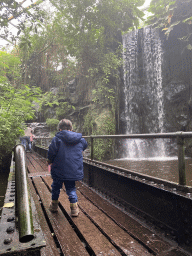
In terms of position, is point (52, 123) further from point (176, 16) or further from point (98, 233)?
point (98, 233)

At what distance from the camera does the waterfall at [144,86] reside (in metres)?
14.8

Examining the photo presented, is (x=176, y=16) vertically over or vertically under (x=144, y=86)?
over

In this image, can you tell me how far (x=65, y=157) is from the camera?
2.99m

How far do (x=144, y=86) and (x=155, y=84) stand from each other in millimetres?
875

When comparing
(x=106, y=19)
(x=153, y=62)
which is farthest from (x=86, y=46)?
(x=153, y=62)

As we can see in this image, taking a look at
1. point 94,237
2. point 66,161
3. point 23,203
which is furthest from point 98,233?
point 23,203

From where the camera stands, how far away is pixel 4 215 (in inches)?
65.3

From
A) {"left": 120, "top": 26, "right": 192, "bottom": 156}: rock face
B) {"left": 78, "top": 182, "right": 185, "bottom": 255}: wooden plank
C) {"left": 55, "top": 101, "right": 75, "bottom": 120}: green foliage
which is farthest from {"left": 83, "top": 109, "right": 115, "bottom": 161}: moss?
{"left": 78, "top": 182, "right": 185, "bottom": 255}: wooden plank

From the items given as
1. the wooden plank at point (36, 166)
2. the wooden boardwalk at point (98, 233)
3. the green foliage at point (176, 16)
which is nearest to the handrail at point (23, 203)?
the wooden boardwalk at point (98, 233)

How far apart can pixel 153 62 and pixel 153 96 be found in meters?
2.64

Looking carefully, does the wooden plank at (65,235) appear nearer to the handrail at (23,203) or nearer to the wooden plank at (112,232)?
the wooden plank at (112,232)

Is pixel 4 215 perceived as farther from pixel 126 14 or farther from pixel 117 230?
pixel 126 14

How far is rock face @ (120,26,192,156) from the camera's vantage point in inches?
559

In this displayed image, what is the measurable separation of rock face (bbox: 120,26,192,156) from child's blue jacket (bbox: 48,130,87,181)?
1088 cm
